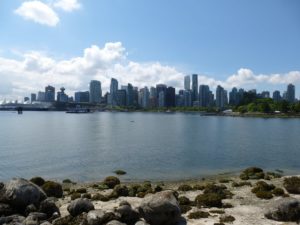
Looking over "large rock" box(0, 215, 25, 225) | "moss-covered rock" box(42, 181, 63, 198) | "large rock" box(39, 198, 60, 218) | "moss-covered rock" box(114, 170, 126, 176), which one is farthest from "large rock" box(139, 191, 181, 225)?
"moss-covered rock" box(114, 170, 126, 176)

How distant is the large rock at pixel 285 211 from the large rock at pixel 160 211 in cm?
729

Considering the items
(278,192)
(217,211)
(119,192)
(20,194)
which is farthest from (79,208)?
(278,192)

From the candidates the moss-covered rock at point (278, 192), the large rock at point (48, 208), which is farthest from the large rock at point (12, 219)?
the moss-covered rock at point (278, 192)

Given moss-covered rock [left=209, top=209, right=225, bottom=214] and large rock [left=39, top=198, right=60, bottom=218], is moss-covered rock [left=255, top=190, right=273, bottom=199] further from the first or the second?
large rock [left=39, top=198, right=60, bottom=218]

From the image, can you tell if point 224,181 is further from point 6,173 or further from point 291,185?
point 6,173

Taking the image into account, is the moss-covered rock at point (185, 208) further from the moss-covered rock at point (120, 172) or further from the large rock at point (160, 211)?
the moss-covered rock at point (120, 172)

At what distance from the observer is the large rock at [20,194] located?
94.4ft

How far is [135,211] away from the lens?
2619 cm

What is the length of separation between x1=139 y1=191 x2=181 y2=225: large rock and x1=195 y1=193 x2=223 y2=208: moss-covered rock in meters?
6.32

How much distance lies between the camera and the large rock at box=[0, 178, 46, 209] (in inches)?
1133

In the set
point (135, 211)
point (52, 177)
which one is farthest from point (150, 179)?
point (135, 211)

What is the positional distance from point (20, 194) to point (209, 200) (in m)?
16.0

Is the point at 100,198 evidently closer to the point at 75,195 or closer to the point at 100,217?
the point at 75,195

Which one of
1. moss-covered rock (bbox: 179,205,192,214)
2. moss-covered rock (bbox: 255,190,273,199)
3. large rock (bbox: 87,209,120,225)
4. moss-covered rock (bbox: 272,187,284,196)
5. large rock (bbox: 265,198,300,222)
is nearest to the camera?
large rock (bbox: 87,209,120,225)
